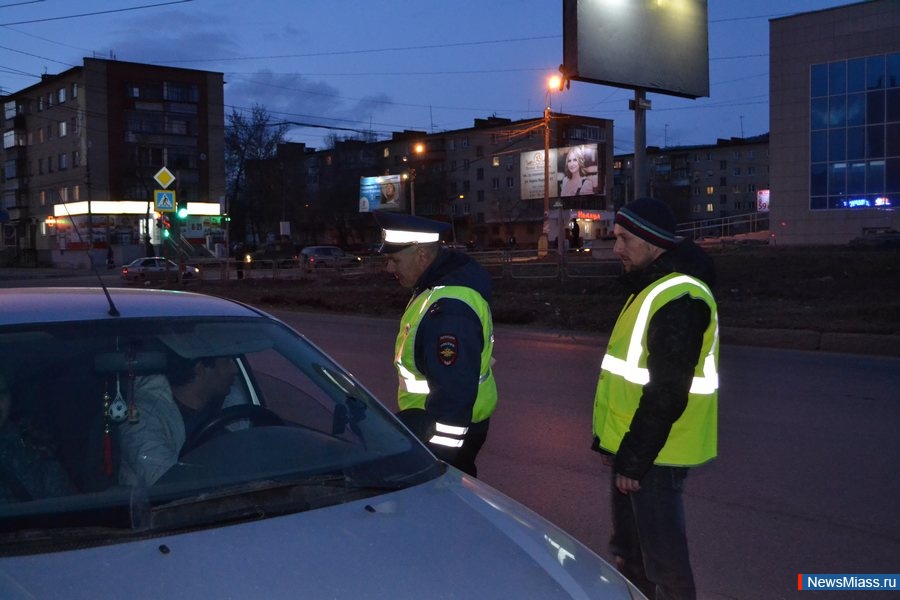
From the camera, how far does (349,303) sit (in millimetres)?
24281

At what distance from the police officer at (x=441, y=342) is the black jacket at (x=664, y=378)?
685 mm

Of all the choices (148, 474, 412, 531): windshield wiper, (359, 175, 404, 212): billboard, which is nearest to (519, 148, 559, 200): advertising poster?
(359, 175, 404, 212): billboard

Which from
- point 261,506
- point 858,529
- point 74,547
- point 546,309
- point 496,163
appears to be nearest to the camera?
point 74,547

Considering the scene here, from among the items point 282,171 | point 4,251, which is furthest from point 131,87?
point 4,251

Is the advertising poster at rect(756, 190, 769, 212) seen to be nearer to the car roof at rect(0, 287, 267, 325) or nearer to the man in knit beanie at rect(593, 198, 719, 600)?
the man in knit beanie at rect(593, 198, 719, 600)

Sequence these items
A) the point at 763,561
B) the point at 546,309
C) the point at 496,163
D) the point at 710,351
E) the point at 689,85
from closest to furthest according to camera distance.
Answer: the point at 710,351 → the point at 763,561 → the point at 546,309 → the point at 689,85 → the point at 496,163

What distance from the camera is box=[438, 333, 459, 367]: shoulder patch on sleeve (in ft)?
11.7

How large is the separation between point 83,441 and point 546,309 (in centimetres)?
1727

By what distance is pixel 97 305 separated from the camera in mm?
3215

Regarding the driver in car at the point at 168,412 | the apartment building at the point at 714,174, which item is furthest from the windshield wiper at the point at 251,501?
the apartment building at the point at 714,174

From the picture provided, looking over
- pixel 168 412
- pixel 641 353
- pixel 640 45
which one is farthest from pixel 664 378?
pixel 640 45

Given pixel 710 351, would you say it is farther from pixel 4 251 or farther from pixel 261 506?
pixel 4 251

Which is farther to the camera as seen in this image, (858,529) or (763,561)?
(858,529)

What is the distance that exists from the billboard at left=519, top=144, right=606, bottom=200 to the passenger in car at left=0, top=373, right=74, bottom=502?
52.9 meters
